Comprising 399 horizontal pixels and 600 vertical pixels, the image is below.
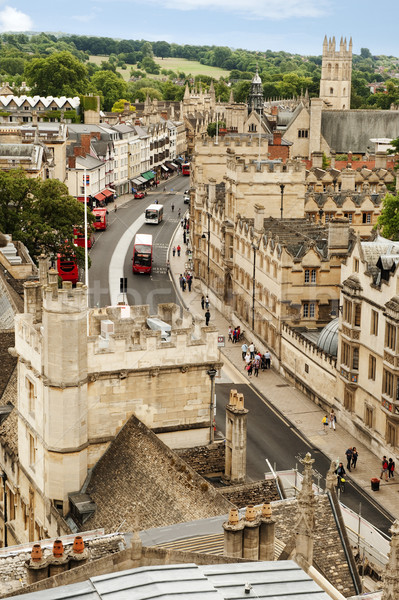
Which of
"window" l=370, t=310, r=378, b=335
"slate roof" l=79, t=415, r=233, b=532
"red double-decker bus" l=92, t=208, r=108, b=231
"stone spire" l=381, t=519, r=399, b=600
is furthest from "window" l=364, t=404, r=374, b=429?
"red double-decker bus" l=92, t=208, r=108, b=231

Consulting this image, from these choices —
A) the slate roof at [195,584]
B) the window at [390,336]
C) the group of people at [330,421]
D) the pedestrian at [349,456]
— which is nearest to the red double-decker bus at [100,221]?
the group of people at [330,421]

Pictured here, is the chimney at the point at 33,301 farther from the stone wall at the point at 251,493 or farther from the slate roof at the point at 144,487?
the stone wall at the point at 251,493

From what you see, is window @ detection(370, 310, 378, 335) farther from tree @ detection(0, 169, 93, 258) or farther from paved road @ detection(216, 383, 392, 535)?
tree @ detection(0, 169, 93, 258)

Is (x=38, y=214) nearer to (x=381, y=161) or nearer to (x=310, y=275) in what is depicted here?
(x=310, y=275)

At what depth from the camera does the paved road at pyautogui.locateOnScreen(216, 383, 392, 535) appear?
153 feet

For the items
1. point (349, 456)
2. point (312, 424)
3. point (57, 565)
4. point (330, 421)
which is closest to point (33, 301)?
point (57, 565)

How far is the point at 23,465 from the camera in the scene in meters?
35.6

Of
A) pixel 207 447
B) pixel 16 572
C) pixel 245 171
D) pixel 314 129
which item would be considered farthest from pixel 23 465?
pixel 314 129

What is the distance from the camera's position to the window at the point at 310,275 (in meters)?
66.8

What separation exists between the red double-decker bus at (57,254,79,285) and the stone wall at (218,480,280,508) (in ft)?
126

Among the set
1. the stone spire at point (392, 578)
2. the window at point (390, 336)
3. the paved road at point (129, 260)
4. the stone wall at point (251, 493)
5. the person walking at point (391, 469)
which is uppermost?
the stone spire at point (392, 578)

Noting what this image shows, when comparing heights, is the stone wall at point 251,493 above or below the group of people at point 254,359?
above

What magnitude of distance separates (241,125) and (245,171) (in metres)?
69.3

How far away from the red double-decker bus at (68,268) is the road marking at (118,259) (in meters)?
4.17
